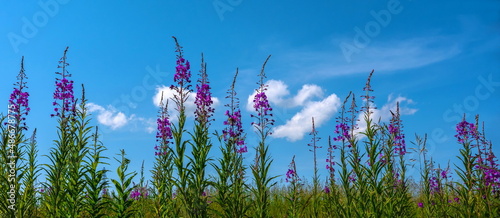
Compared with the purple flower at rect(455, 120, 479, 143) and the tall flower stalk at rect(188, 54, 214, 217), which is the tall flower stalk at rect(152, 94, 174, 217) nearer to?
the tall flower stalk at rect(188, 54, 214, 217)

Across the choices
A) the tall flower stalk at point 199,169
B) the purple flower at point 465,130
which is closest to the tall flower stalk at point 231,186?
the tall flower stalk at point 199,169

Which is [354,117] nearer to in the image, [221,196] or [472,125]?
[472,125]

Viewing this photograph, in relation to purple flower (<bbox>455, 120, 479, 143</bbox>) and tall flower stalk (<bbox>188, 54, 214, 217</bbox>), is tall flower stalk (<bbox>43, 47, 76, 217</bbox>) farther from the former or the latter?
purple flower (<bbox>455, 120, 479, 143</bbox>)

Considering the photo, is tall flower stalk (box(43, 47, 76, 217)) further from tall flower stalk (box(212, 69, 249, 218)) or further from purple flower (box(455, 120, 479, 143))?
purple flower (box(455, 120, 479, 143))

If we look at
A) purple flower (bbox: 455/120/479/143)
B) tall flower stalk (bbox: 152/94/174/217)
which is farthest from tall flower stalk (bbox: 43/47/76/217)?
purple flower (bbox: 455/120/479/143)

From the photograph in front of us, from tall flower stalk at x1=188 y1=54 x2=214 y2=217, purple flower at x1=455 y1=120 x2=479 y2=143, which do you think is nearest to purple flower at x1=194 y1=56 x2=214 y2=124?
tall flower stalk at x1=188 y1=54 x2=214 y2=217

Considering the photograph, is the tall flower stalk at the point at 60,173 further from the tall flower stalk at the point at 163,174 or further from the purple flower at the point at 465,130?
the purple flower at the point at 465,130

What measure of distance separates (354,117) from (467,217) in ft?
8.62

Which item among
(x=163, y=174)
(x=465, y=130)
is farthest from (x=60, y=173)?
(x=465, y=130)

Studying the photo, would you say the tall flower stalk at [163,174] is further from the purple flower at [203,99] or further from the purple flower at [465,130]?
the purple flower at [465,130]

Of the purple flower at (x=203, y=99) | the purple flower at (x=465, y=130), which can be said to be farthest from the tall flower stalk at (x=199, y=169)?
the purple flower at (x=465, y=130)

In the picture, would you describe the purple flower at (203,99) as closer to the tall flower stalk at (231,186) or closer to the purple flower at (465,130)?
the tall flower stalk at (231,186)

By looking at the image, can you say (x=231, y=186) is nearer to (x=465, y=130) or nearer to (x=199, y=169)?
(x=199, y=169)

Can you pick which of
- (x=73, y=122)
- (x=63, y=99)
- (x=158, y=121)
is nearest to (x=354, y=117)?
(x=158, y=121)
